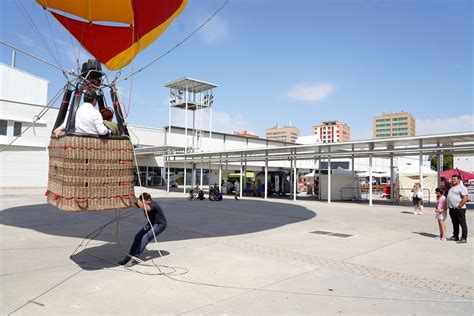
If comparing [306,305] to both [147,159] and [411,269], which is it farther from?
[147,159]

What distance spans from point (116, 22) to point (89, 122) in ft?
15.5

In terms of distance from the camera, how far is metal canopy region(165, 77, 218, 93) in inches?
1436

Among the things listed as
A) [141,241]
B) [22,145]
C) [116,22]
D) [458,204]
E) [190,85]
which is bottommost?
[141,241]

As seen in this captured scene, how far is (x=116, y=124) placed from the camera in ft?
21.2

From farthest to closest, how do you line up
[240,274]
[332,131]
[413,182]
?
[332,131] → [413,182] → [240,274]

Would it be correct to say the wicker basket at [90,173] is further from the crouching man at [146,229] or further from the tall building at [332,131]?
the tall building at [332,131]

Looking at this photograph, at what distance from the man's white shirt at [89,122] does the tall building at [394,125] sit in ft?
603

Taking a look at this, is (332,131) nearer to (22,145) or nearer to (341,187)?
(341,187)

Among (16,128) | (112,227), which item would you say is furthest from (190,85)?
(112,227)

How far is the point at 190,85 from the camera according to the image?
37.8m

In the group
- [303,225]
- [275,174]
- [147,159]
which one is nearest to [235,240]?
[303,225]

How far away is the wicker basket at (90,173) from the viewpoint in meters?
5.60

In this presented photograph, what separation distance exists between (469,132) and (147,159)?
37.2m

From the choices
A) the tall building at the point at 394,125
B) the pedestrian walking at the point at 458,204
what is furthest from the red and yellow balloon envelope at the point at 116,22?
the tall building at the point at 394,125
